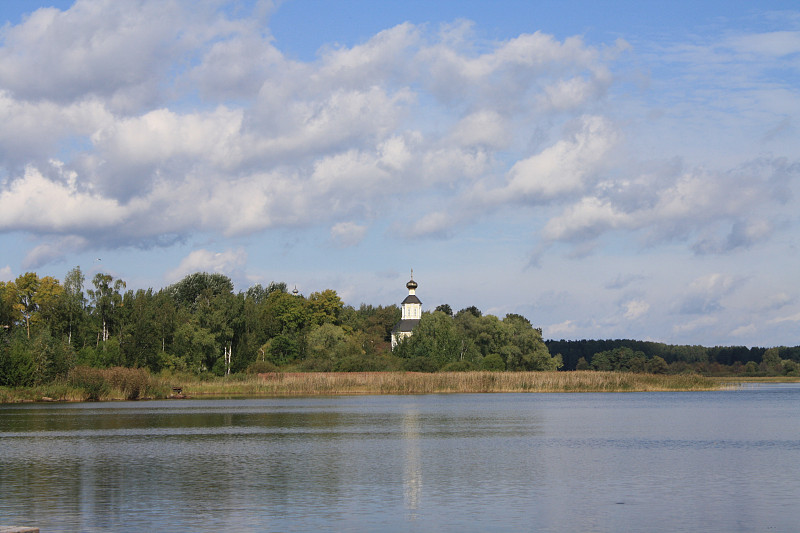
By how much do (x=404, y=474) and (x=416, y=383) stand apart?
2148 inches

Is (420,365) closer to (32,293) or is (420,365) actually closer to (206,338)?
(206,338)

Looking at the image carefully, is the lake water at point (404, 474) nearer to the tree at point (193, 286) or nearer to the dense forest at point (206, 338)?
the dense forest at point (206, 338)

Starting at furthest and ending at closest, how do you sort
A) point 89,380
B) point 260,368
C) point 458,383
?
1. point 260,368
2. point 458,383
3. point 89,380

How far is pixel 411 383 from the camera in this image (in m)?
80.8

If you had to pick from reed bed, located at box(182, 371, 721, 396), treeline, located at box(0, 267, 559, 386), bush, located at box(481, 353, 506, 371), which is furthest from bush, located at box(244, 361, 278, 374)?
bush, located at box(481, 353, 506, 371)

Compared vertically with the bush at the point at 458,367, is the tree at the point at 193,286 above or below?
above

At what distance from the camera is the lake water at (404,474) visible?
18.5 metres

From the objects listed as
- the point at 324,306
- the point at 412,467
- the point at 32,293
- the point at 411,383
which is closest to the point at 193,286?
the point at 324,306

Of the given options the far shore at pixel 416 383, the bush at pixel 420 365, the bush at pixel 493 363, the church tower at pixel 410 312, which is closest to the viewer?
the far shore at pixel 416 383

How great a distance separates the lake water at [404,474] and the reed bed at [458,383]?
29.4 m

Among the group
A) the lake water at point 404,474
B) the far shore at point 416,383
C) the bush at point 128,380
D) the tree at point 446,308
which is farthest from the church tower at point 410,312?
the lake water at point 404,474

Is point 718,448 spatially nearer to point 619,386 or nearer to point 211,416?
point 211,416

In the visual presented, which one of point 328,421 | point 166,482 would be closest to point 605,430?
point 328,421

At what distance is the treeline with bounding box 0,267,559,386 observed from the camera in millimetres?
89188
